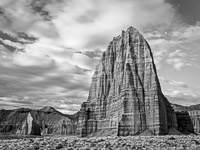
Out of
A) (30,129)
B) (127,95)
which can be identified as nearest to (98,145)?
(127,95)

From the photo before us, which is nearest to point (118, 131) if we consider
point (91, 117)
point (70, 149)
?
point (91, 117)

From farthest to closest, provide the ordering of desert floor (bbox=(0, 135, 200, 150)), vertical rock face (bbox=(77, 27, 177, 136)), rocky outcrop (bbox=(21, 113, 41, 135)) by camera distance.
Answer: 1. rocky outcrop (bbox=(21, 113, 41, 135))
2. vertical rock face (bbox=(77, 27, 177, 136))
3. desert floor (bbox=(0, 135, 200, 150))

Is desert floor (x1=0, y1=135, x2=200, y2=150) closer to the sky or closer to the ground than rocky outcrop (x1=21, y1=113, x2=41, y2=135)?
closer to the sky

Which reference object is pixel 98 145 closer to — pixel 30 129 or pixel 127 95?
pixel 127 95

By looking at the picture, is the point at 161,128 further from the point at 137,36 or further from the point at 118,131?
the point at 137,36

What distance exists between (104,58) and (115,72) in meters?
10.8

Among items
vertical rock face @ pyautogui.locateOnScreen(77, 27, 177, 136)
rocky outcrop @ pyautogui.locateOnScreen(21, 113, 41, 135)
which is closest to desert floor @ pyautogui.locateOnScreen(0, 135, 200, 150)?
vertical rock face @ pyautogui.locateOnScreen(77, 27, 177, 136)

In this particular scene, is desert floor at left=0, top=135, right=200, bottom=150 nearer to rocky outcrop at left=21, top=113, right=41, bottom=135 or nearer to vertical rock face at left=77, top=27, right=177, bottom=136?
vertical rock face at left=77, top=27, right=177, bottom=136

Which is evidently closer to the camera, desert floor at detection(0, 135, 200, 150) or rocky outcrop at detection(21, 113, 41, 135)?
desert floor at detection(0, 135, 200, 150)

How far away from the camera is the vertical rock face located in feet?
259

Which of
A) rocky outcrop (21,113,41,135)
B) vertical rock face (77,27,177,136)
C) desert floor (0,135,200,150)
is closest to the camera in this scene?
desert floor (0,135,200,150)

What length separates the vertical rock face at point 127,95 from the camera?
78875 millimetres

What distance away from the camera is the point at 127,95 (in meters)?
83.4

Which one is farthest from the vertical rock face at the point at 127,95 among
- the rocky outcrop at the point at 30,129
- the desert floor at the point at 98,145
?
the rocky outcrop at the point at 30,129
